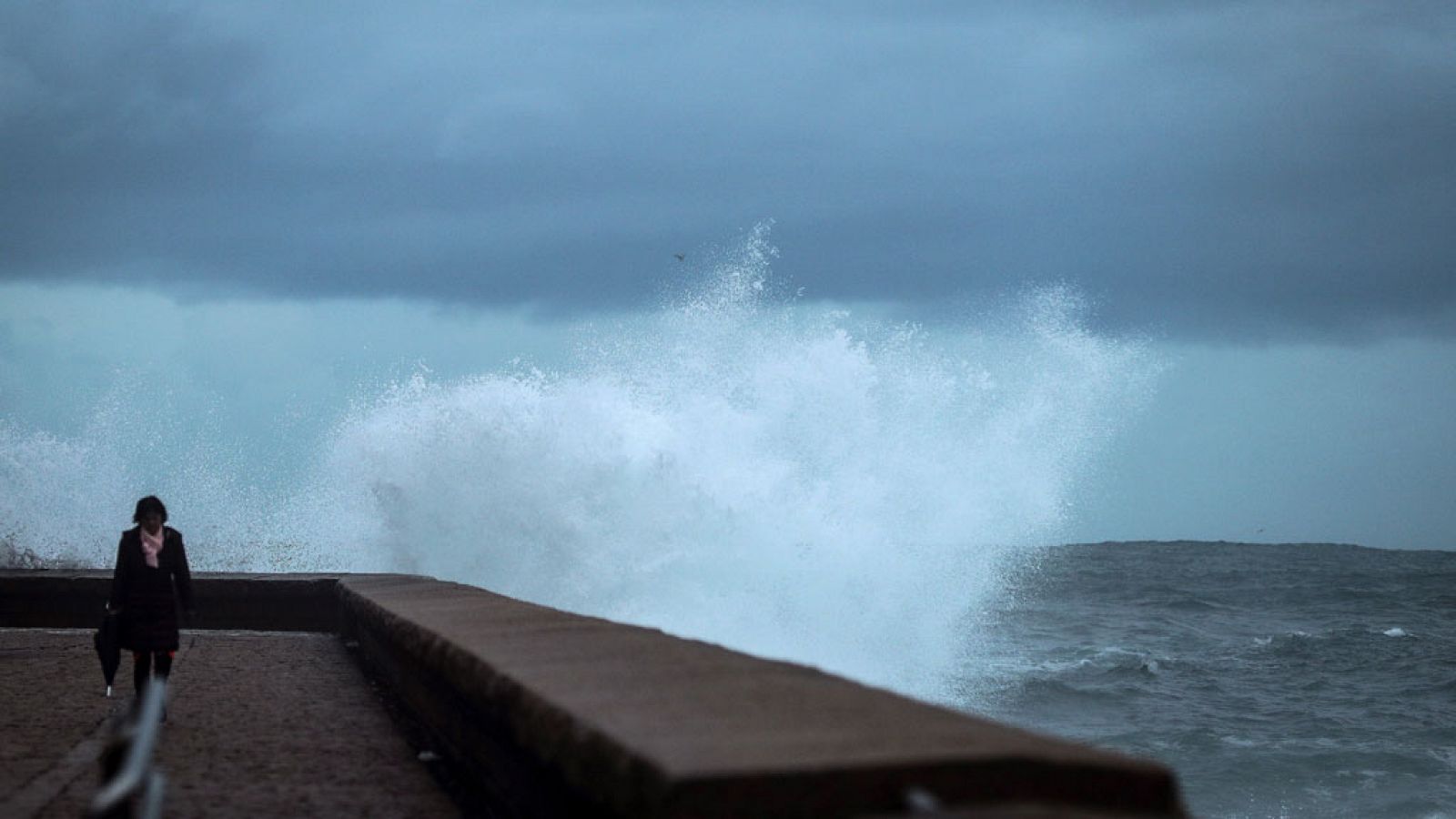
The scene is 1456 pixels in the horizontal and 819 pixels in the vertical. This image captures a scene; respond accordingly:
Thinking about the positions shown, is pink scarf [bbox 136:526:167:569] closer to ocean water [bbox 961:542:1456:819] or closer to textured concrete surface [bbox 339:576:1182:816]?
textured concrete surface [bbox 339:576:1182:816]

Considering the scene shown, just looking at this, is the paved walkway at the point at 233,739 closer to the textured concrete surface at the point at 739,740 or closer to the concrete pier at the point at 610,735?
the concrete pier at the point at 610,735

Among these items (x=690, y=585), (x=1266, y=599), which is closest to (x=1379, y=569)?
(x=1266, y=599)

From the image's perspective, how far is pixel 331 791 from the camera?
5188 millimetres

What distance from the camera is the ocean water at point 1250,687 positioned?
16125 millimetres

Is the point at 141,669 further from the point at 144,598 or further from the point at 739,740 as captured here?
the point at 739,740

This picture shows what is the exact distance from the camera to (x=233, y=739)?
21.2 ft

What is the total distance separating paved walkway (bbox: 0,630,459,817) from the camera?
504 cm

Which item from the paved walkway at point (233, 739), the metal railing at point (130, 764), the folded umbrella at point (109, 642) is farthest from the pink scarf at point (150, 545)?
the metal railing at point (130, 764)

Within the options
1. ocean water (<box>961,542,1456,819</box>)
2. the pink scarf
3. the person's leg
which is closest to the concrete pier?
the person's leg

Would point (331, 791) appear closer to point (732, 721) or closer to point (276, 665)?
point (732, 721)

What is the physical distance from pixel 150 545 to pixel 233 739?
74.1 inches

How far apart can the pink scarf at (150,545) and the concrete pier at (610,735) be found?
0.71 meters

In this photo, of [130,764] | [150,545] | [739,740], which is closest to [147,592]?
[150,545]

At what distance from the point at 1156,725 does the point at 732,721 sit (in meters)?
17.0
